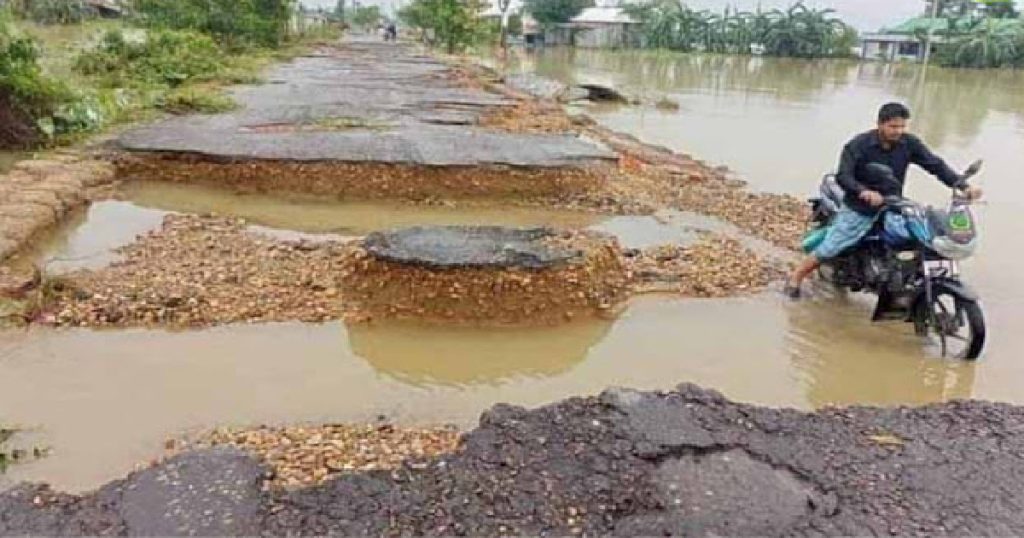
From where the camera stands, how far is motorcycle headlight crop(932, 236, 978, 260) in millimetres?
4672

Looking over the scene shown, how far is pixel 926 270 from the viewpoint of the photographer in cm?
494

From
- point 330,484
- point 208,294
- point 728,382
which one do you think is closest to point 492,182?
point 208,294

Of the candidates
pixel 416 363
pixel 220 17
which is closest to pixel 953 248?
pixel 416 363

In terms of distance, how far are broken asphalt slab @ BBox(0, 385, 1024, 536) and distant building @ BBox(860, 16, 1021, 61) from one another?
5503cm

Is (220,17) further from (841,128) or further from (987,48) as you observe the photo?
(987,48)

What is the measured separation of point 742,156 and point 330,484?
11.2m

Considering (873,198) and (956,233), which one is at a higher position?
(873,198)

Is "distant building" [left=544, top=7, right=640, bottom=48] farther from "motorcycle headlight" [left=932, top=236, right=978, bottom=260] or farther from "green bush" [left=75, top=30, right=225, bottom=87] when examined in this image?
"motorcycle headlight" [left=932, top=236, right=978, bottom=260]

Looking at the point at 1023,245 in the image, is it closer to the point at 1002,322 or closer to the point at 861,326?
the point at 1002,322

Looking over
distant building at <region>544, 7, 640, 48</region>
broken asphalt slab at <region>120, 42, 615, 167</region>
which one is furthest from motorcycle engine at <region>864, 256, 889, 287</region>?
distant building at <region>544, 7, 640, 48</region>

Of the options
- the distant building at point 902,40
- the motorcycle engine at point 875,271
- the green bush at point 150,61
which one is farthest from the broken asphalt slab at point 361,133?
the distant building at point 902,40

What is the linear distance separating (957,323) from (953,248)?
0.53 m

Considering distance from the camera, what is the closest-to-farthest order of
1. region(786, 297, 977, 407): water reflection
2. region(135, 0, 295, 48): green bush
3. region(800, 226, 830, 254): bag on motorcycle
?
region(786, 297, 977, 407): water reflection, region(800, 226, 830, 254): bag on motorcycle, region(135, 0, 295, 48): green bush

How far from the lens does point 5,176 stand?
26.8 ft
